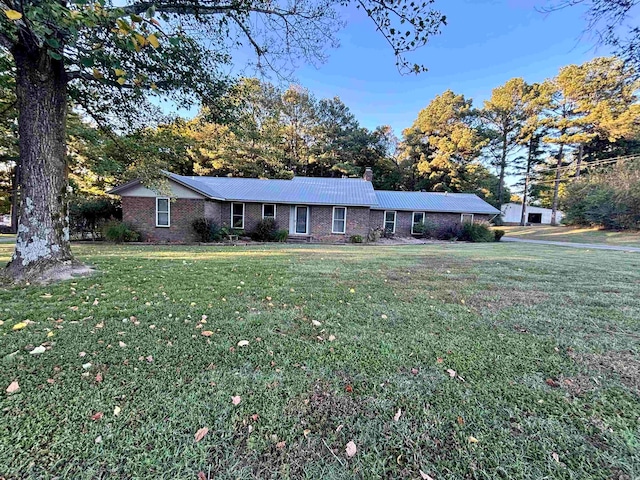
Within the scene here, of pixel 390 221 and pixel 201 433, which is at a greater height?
pixel 390 221

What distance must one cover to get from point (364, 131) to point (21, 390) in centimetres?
3585

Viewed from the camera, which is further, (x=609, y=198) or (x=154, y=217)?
(x=609, y=198)

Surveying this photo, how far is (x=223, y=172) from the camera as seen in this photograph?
95.1ft

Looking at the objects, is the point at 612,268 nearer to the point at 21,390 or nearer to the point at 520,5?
the point at 520,5

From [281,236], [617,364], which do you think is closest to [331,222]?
[281,236]

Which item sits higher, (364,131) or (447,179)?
(364,131)

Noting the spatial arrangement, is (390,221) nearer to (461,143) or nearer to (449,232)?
(449,232)

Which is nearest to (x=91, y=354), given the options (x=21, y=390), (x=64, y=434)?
(x=21, y=390)

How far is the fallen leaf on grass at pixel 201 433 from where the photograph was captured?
181cm

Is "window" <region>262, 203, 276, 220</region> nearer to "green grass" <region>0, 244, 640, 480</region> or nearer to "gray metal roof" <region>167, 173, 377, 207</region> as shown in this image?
"gray metal roof" <region>167, 173, 377, 207</region>

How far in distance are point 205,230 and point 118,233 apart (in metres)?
3.77

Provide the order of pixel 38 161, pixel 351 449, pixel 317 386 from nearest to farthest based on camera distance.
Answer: pixel 351 449, pixel 317 386, pixel 38 161

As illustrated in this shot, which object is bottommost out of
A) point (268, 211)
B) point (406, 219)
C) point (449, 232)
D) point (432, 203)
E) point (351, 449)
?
point (351, 449)

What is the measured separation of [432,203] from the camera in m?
21.5
